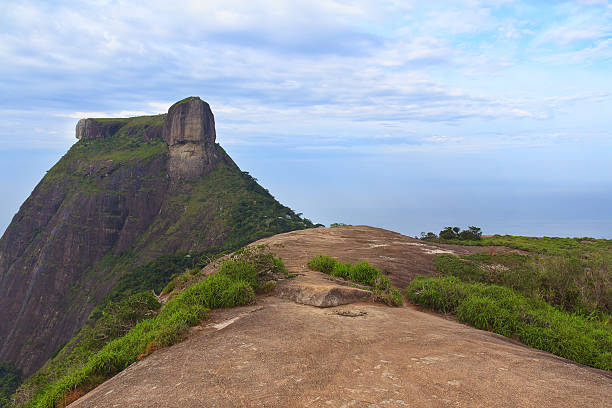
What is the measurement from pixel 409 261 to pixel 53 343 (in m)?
69.1

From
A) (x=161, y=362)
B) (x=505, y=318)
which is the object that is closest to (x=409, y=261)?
(x=505, y=318)

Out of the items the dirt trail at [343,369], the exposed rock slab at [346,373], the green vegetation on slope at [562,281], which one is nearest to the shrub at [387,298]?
the dirt trail at [343,369]

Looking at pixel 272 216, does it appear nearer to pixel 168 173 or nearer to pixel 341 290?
pixel 168 173

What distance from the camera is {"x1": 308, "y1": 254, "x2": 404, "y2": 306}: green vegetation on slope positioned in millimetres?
7902

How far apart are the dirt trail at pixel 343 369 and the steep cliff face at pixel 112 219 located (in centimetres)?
4779

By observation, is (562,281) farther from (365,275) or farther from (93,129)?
(93,129)

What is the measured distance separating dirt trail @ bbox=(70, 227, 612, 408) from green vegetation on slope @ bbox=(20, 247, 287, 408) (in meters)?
0.44

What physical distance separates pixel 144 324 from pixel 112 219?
75738 mm

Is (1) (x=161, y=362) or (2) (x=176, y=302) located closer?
(1) (x=161, y=362)

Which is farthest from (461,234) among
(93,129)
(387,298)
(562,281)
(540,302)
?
(93,129)

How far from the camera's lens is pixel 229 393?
380 centimetres

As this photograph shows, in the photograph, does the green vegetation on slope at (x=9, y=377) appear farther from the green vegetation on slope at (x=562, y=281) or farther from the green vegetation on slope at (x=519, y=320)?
the green vegetation on slope at (x=562, y=281)

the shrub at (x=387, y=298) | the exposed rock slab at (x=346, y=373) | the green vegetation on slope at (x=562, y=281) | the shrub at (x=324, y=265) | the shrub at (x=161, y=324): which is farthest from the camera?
the shrub at (x=324, y=265)

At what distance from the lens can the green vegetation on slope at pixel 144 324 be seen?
5.34 m
